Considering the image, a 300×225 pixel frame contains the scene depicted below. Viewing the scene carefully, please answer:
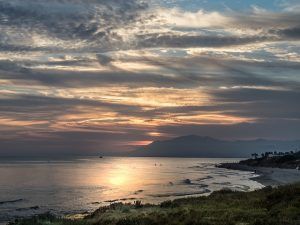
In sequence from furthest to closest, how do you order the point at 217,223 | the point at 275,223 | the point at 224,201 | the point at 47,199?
the point at 47,199
the point at 224,201
the point at 217,223
the point at 275,223

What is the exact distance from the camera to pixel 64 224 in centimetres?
3362

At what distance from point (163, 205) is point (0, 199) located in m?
49.5

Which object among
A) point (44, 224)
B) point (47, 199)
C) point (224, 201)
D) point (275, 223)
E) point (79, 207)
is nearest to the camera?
point (275, 223)

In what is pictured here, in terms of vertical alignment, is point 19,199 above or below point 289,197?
below

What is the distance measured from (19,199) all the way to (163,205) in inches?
1830

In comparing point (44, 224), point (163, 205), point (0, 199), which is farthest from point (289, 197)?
point (0, 199)

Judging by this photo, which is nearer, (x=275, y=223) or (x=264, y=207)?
(x=275, y=223)

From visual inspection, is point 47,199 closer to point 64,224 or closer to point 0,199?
point 0,199

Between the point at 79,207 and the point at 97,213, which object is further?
the point at 79,207

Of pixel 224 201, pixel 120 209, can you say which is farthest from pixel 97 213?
pixel 224 201

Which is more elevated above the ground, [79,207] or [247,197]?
[247,197]

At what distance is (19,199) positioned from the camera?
79.9 meters

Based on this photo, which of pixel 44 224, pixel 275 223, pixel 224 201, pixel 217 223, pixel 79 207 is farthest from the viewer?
pixel 79 207

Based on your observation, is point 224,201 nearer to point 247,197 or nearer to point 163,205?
point 247,197
